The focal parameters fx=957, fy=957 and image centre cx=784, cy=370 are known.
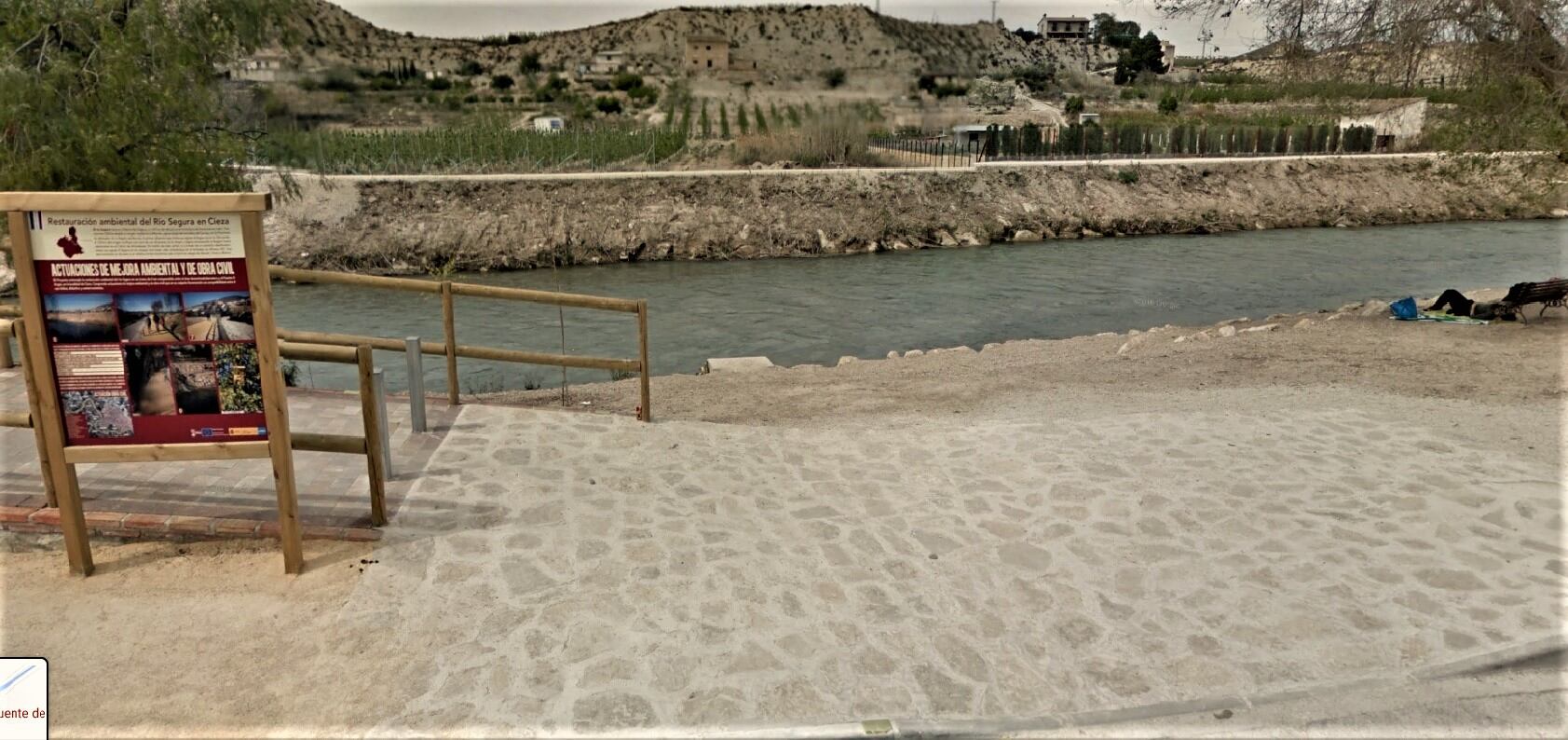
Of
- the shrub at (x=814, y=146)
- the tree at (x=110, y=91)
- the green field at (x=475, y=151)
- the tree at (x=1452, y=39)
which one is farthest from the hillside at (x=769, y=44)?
the tree at (x=110, y=91)

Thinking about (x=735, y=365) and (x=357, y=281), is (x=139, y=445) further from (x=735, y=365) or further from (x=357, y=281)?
(x=735, y=365)

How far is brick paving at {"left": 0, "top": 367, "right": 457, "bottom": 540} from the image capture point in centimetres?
534

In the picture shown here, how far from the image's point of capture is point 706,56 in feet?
323

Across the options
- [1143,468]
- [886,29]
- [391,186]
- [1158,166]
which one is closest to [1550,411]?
[1143,468]

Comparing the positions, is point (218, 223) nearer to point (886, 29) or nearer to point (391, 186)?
point (391, 186)

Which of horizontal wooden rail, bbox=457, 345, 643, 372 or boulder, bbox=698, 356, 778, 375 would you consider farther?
boulder, bbox=698, 356, 778, 375

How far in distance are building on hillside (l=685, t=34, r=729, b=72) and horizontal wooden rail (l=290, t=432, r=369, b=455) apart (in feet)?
308

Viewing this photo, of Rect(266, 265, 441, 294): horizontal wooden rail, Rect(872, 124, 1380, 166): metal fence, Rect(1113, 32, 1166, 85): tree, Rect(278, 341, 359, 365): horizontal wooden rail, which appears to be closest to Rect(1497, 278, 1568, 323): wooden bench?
Rect(266, 265, 441, 294): horizontal wooden rail

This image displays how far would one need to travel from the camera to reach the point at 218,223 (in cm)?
459

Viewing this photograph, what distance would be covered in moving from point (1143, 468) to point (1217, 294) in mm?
18337

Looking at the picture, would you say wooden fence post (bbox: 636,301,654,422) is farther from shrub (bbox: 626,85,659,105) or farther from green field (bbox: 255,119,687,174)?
shrub (bbox: 626,85,659,105)

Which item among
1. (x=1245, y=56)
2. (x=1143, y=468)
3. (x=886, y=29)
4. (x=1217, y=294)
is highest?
(x=886, y=29)

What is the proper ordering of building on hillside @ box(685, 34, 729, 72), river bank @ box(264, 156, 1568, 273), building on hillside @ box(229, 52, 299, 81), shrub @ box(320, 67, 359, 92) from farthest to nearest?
building on hillside @ box(685, 34, 729, 72) < shrub @ box(320, 67, 359, 92) < river bank @ box(264, 156, 1568, 273) < building on hillside @ box(229, 52, 299, 81)

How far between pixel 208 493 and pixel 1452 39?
49.6 feet
